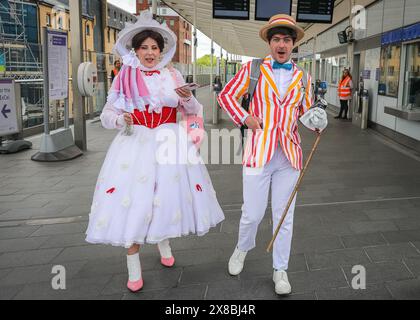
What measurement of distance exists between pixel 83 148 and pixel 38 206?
3407mm

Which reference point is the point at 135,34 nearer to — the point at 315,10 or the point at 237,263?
the point at 237,263

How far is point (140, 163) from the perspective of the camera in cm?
282

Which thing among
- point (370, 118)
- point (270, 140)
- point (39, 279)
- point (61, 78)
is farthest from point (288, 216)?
point (370, 118)

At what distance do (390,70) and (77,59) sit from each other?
719 cm

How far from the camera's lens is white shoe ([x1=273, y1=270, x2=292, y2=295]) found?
2834mm

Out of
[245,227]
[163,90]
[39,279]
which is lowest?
[39,279]

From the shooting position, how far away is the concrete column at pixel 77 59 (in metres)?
7.73

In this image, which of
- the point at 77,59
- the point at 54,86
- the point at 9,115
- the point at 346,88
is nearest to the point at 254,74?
the point at 54,86

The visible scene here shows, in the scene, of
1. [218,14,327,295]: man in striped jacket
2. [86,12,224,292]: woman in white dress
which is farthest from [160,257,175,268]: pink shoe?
[218,14,327,295]: man in striped jacket

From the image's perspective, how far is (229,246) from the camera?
3725 mm

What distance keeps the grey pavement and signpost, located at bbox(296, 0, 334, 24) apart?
5.18 m

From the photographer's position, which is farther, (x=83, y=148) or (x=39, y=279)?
(x=83, y=148)

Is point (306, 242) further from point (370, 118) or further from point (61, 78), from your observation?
point (370, 118)

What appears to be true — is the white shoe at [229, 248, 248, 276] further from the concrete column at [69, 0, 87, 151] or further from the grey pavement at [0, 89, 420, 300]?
the concrete column at [69, 0, 87, 151]
